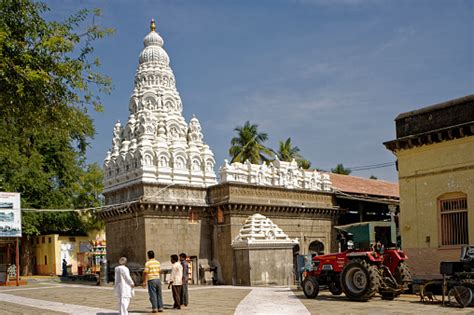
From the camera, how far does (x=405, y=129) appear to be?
20.0 meters

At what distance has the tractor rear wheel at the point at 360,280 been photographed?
14.8 m

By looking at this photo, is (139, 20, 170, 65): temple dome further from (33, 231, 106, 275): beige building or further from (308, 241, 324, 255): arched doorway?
(33, 231, 106, 275): beige building

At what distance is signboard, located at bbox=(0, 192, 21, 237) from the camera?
87.0 feet

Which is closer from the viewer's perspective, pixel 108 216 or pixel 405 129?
pixel 405 129

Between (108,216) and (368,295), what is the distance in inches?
779

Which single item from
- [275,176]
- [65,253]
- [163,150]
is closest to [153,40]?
[163,150]

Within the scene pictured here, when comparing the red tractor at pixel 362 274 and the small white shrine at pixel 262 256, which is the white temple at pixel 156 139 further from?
the red tractor at pixel 362 274

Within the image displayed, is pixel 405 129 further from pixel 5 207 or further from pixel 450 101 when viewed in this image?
pixel 5 207

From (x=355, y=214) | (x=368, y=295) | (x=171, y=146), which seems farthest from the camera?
(x=355, y=214)

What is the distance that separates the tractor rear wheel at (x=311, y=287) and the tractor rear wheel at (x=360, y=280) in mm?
1241

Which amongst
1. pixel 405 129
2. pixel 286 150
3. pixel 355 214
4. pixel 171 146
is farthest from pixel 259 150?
pixel 405 129

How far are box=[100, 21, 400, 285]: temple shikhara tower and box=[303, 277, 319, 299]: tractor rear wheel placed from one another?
33.7ft

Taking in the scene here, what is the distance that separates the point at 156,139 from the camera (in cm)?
3047

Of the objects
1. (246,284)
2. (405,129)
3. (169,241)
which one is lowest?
(246,284)
